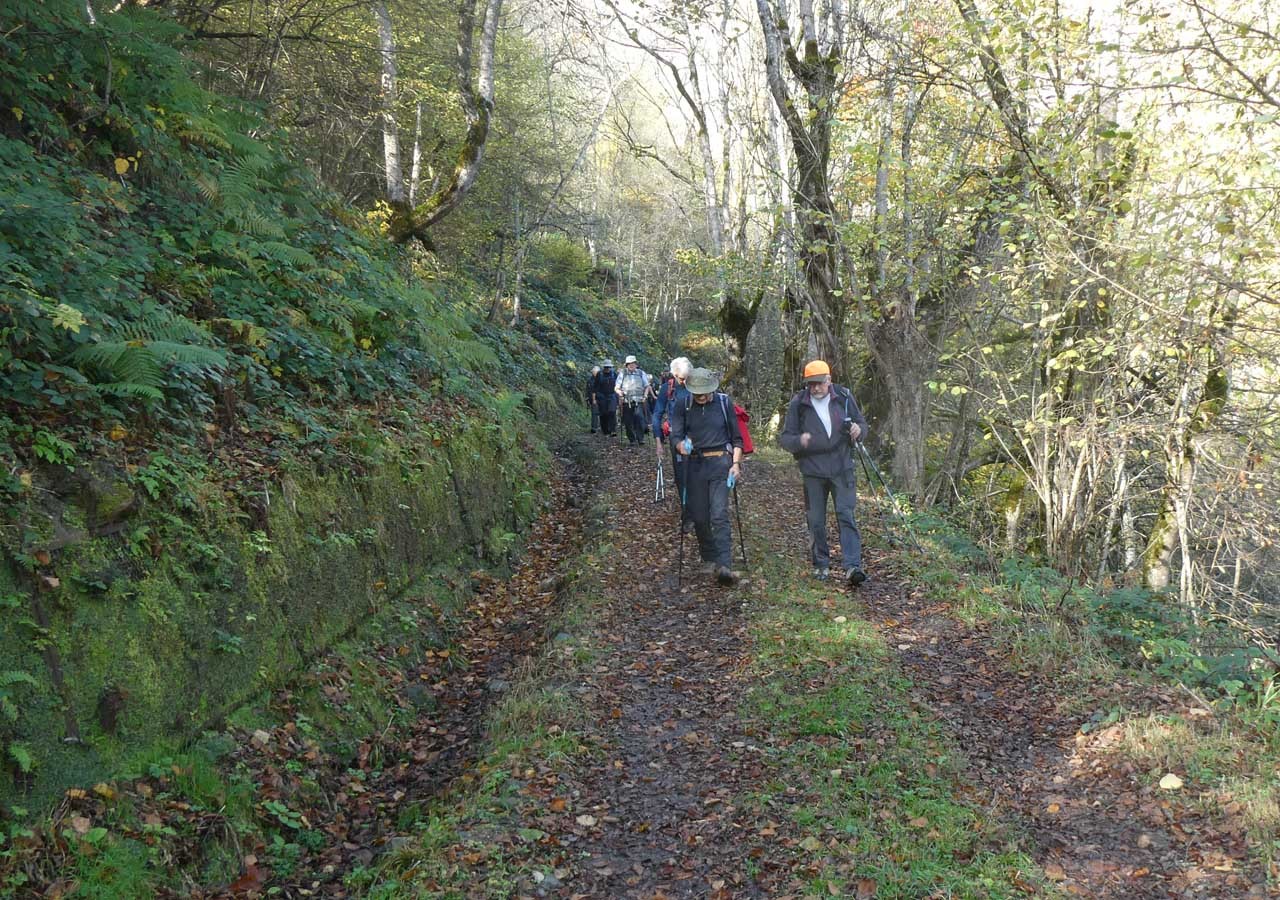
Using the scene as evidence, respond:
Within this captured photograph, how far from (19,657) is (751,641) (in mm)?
5280

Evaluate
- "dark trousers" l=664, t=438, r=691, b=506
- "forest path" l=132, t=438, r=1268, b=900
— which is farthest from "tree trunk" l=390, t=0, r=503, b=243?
"forest path" l=132, t=438, r=1268, b=900

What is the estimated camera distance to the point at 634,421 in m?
19.3

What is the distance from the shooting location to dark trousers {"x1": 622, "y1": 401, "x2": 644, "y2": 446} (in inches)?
750

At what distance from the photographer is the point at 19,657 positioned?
13.4ft

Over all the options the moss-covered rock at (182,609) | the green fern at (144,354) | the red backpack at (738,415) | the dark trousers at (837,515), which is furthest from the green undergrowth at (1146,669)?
the green fern at (144,354)

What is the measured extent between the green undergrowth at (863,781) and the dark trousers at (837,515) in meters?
1.23

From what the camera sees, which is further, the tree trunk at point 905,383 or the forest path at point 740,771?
the tree trunk at point 905,383

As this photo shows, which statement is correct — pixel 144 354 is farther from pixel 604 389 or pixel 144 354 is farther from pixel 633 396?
pixel 604 389

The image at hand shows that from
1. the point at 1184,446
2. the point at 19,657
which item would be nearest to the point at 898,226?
the point at 1184,446

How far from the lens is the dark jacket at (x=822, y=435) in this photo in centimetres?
849

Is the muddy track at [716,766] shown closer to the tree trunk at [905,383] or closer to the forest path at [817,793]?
the forest path at [817,793]

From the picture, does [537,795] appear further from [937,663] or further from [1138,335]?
[1138,335]

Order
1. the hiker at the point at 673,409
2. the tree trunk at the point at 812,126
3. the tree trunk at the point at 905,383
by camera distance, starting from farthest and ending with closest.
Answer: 1. the tree trunk at the point at 905,383
2. the tree trunk at the point at 812,126
3. the hiker at the point at 673,409

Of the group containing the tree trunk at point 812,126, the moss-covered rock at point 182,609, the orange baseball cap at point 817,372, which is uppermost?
the tree trunk at point 812,126
